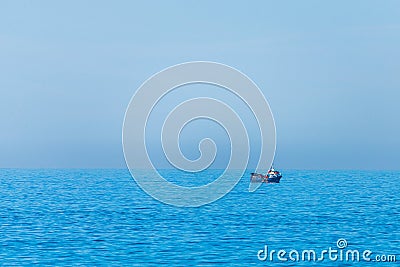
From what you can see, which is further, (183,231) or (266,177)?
(266,177)

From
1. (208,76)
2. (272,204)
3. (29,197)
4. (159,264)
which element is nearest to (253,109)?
(208,76)

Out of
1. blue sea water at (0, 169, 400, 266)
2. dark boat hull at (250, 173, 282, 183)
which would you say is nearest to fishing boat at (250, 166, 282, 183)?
dark boat hull at (250, 173, 282, 183)

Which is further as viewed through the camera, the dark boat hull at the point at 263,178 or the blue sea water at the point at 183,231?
the dark boat hull at the point at 263,178

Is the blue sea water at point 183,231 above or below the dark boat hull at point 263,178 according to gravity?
below

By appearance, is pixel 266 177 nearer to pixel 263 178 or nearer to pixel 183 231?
pixel 263 178

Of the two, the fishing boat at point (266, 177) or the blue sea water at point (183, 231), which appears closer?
the blue sea water at point (183, 231)

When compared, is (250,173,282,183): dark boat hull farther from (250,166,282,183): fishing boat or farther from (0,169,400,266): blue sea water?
(0,169,400,266): blue sea water

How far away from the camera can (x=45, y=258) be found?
44.1m

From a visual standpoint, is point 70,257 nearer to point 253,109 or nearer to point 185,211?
point 253,109

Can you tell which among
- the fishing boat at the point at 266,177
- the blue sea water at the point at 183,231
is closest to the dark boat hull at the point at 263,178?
the fishing boat at the point at 266,177

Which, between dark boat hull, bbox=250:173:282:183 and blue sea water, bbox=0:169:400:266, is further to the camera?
dark boat hull, bbox=250:173:282:183

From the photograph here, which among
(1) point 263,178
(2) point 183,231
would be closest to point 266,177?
(1) point 263,178

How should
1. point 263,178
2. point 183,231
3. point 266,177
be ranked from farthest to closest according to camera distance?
point 266,177, point 263,178, point 183,231

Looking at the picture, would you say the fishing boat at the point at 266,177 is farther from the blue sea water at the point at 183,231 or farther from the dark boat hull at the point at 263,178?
the blue sea water at the point at 183,231
